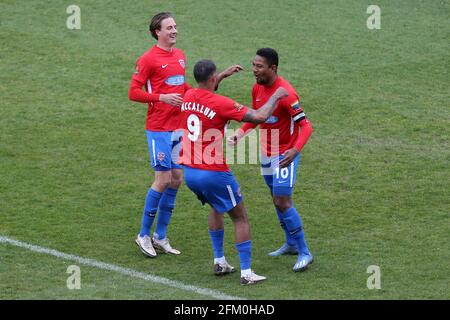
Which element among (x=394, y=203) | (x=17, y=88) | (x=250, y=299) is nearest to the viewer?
(x=250, y=299)

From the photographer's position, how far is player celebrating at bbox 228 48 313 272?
975 cm

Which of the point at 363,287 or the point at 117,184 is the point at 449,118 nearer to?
the point at 117,184

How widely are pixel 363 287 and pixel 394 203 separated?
283 cm

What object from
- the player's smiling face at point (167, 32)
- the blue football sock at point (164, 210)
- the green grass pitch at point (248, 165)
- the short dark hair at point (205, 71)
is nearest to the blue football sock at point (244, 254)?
the green grass pitch at point (248, 165)

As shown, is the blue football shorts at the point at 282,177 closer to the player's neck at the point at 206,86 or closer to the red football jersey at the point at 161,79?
the player's neck at the point at 206,86

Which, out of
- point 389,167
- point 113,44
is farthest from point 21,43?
point 389,167

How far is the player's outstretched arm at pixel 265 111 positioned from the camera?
925 centimetres

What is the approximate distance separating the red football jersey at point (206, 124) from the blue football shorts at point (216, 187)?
0.06 m

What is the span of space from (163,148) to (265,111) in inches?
63.2

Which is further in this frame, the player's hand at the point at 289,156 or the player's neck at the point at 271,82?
the player's neck at the point at 271,82

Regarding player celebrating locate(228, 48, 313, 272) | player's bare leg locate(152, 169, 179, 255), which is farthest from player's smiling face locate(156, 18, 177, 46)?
player's bare leg locate(152, 169, 179, 255)

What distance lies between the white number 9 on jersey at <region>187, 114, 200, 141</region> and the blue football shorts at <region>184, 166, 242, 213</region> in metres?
0.32

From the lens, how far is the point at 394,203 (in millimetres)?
11820

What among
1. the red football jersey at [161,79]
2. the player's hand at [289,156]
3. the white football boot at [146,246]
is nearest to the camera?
the player's hand at [289,156]
